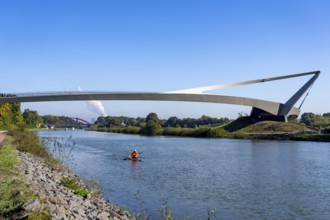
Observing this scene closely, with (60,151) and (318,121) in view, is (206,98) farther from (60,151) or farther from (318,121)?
(60,151)

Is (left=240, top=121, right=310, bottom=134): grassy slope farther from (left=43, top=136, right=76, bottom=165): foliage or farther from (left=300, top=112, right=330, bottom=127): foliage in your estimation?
(left=43, top=136, right=76, bottom=165): foliage

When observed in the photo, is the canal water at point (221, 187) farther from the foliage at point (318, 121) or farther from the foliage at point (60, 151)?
the foliage at point (318, 121)

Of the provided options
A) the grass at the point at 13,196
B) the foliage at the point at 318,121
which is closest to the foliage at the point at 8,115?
the grass at the point at 13,196

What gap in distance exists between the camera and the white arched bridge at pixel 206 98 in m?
47.0

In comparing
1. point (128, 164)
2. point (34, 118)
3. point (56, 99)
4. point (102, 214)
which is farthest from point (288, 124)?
point (34, 118)

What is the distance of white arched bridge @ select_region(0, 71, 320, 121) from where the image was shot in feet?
154

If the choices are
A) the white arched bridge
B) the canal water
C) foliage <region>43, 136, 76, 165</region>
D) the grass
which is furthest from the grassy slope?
the grass

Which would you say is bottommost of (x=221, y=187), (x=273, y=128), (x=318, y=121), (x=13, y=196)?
(x=221, y=187)

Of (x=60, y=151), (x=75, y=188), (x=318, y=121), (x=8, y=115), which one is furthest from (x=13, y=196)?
(x=318, y=121)

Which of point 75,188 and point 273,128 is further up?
point 273,128

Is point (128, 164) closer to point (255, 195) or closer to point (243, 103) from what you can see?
point (255, 195)

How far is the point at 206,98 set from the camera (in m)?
51.7

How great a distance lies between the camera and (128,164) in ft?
69.4

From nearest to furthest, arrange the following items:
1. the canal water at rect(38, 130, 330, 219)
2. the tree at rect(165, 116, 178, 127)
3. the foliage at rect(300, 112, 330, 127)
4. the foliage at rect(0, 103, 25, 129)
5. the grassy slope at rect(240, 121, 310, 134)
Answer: the canal water at rect(38, 130, 330, 219)
the foliage at rect(0, 103, 25, 129)
the grassy slope at rect(240, 121, 310, 134)
the foliage at rect(300, 112, 330, 127)
the tree at rect(165, 116, 178, 127)
